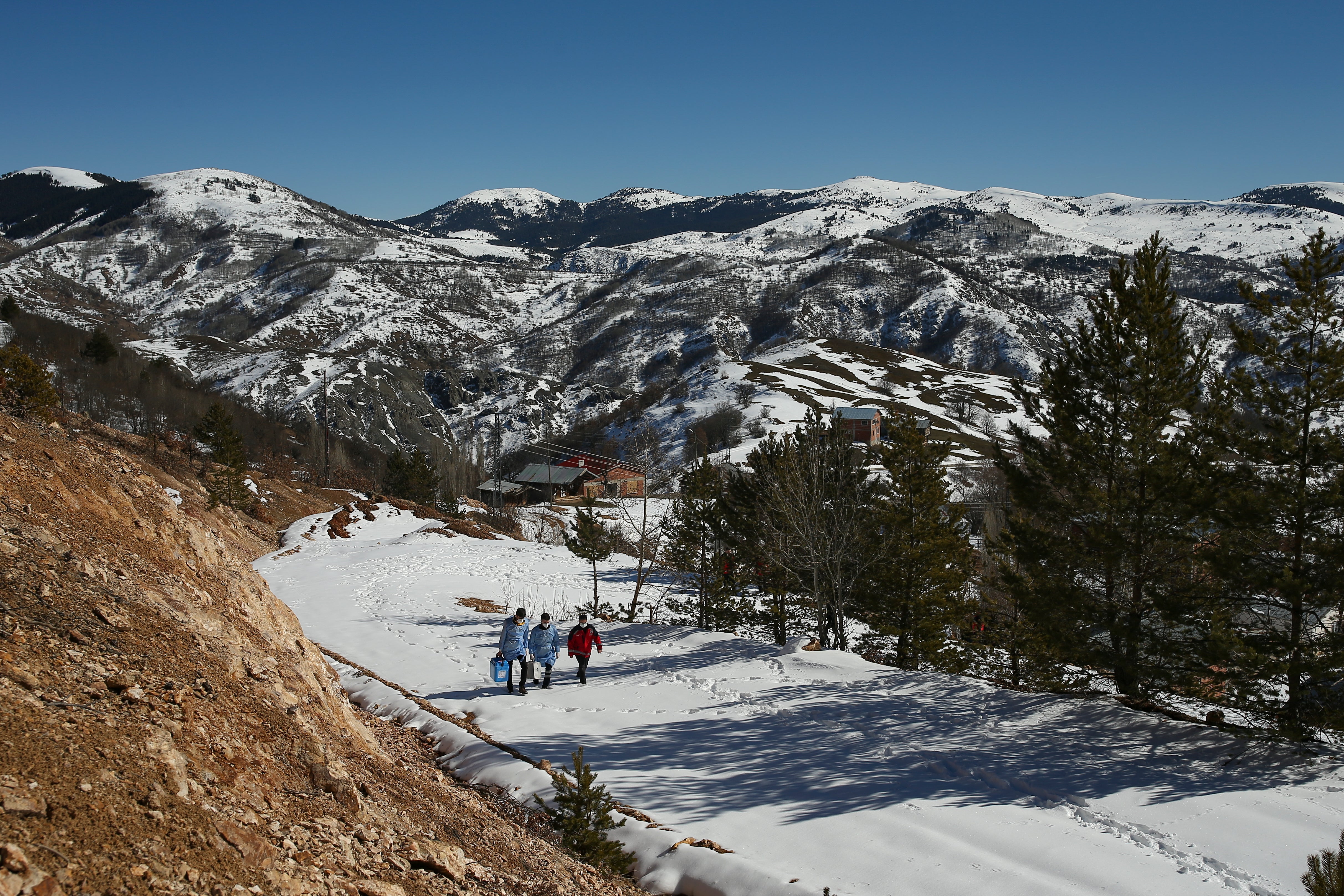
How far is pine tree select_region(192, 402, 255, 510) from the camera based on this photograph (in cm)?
3309

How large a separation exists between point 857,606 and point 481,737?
13.7 meters

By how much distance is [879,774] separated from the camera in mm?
10180

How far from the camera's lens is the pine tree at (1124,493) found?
12070 mm

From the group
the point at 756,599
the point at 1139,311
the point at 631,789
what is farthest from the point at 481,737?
the point at 756,599

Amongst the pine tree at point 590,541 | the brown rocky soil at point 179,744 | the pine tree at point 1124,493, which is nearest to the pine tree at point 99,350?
the pine tree at point 590,541

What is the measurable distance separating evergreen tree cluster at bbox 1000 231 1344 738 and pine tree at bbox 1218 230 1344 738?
0.03m

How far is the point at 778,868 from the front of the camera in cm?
774

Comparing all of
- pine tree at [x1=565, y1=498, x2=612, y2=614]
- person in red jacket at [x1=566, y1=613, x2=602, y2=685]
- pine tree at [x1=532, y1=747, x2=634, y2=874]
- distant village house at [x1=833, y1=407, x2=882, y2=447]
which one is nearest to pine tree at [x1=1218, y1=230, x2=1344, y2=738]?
pine tree at [x1=532, y1=747, x2=634, y2=874]

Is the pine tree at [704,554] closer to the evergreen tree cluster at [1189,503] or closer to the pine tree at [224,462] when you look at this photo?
the evergreen tree cluster at [1189,503]

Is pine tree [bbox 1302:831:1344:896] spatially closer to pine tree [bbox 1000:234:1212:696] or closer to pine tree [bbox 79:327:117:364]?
pine tree [bbox 1000:234:1212:696]

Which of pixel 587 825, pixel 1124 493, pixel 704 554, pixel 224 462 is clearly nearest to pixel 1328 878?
pixel 587 825

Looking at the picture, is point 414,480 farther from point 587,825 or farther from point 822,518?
point 587,825

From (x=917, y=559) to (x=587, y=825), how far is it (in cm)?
1497

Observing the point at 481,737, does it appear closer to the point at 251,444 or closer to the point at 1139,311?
the point at 1139,311
